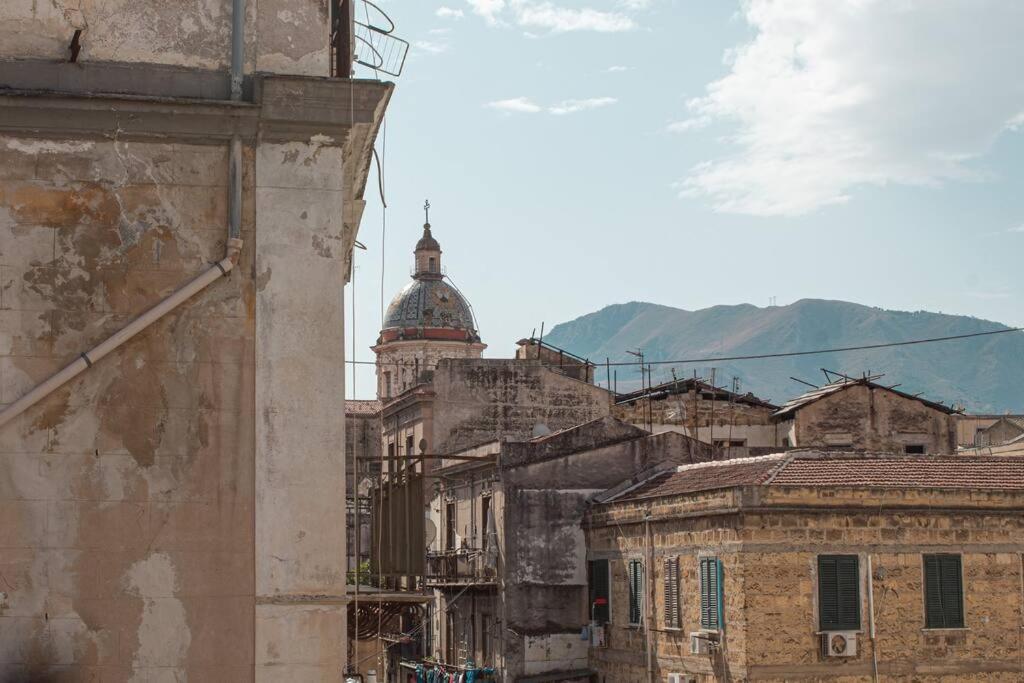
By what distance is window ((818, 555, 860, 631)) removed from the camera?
94.4 ft

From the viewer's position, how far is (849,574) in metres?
29.1

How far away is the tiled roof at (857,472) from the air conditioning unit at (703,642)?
2755 millimetres

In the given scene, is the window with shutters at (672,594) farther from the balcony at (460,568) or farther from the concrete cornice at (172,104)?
the concrete cornice at (172,104)

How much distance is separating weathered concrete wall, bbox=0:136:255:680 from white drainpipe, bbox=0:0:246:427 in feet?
0.27

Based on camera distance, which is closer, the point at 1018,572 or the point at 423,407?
the point at 1018,572

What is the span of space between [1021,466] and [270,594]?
2579 centimetres

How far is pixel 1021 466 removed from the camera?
32.5 meters

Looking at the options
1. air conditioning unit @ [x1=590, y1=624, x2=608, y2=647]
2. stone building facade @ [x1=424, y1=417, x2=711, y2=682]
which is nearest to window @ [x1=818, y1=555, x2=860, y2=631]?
air conditioning unit @ [x1=590, y1=624, x2=608, y2=647]

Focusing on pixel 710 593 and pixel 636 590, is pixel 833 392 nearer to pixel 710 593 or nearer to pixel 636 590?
pixel 636 590

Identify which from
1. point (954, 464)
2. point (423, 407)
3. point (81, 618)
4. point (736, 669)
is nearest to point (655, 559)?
point (736, 669)

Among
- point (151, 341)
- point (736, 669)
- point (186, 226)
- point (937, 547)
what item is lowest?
point (736, 669)

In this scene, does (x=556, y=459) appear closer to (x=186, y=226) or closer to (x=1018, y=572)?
(x=1018, y=572)

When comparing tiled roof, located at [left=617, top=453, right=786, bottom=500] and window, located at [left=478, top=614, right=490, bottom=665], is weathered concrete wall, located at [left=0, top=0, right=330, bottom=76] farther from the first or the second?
window, located at [left=478, top=614, right=490, bottom=665]

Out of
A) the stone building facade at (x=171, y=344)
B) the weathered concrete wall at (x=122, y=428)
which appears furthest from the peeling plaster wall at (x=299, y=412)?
the weathered concrete wall at (x=122, y=428)
